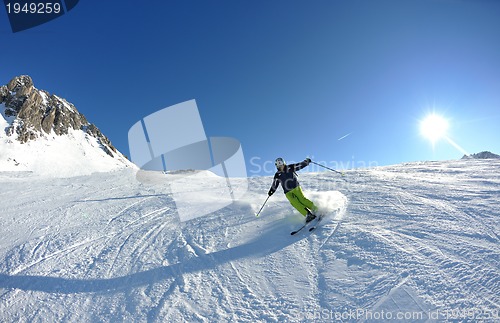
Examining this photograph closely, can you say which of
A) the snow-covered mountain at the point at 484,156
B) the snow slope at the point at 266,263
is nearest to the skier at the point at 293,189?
the snow slope at the point at 266,263

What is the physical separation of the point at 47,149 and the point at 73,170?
41.5ft

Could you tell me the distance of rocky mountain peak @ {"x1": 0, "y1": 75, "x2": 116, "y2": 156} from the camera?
55.2 meters

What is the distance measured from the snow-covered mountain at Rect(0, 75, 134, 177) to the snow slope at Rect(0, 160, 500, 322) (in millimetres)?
43039

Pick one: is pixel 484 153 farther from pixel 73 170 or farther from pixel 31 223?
pixel 73 170

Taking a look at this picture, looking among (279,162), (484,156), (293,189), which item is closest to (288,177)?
(293,189)

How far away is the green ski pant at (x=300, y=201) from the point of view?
6.47m

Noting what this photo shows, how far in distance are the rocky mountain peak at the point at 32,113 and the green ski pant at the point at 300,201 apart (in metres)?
62.7

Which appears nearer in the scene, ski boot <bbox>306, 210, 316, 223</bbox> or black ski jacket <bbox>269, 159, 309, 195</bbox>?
ski boot <bbox>306, 210, 316, 223</bbox>

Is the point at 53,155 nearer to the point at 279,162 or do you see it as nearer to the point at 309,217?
the point at 279,162

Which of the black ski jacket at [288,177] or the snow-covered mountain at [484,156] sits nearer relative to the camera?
the black ski jacket at [288,177]

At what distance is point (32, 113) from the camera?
60812 millimetres

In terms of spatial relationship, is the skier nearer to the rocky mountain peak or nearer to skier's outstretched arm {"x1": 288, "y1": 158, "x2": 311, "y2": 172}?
skier's outstretched arm {"x1": 288, "y1": 158, "x2": 311, "y2": 172}

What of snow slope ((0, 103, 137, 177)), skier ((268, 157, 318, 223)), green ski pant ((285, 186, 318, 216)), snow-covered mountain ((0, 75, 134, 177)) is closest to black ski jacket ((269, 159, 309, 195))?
skier ((268, 157, 318, 223))

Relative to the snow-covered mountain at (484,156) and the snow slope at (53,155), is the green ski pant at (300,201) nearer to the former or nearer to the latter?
the snow-covered mountain at (484,156)
